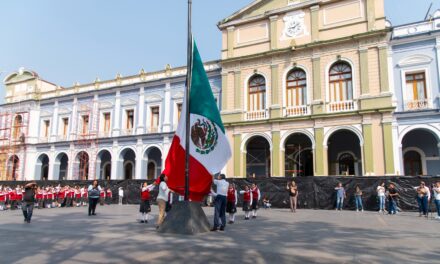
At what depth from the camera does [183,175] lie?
10375 mm

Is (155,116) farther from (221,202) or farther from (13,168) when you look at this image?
(221,202)

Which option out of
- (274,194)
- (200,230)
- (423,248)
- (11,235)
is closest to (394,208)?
(274,194)

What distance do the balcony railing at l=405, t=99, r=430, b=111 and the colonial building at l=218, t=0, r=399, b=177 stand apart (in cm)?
141

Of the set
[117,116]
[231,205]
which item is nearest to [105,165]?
[117,116]

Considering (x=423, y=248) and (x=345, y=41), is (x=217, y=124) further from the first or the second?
(x=345, y=41)

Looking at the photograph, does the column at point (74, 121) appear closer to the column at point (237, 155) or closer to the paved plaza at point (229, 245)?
the column at point (237, 155)

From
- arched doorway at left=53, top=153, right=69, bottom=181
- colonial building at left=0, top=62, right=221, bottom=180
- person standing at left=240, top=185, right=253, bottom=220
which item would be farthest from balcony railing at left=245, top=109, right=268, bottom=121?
arched doorway at left=53, top=153, right=69, bottom=181

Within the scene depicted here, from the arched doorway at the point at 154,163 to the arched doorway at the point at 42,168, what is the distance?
1224 cm

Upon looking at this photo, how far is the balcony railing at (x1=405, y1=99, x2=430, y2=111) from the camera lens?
2164 cm

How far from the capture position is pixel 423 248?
24.4ft

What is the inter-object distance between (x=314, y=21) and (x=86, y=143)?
2322 centimetres

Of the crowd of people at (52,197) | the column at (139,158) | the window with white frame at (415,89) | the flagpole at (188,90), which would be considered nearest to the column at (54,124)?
the column at (139,158)

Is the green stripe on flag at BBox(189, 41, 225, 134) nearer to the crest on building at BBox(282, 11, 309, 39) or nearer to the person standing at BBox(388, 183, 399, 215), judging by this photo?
the person standing at BBox(388, 183, 399, 215)

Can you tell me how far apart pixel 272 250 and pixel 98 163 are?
29.3m
